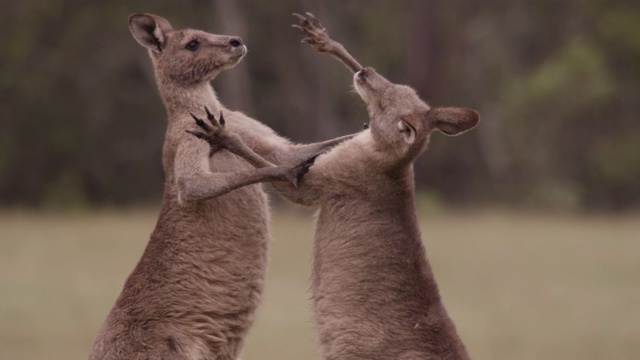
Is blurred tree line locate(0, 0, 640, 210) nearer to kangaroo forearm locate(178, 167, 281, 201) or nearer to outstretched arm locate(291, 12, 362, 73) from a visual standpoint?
outstretched arm locate(291, 12, 362, 73)

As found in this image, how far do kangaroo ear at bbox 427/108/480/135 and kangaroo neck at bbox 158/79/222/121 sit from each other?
1.37 meters

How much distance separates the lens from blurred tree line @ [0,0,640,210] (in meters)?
40.1

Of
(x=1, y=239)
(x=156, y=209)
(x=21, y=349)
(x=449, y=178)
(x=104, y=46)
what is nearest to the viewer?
(x=21, y=349)

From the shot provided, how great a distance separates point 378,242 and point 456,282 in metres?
15.4

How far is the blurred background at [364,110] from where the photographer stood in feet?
99.3

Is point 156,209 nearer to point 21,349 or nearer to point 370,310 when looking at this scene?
point 21,349

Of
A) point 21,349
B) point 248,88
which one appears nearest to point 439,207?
point 248,88

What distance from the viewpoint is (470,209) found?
1389 inches

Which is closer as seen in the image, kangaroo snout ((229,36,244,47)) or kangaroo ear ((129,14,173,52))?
kangaroo snout ((229,36,244,47))

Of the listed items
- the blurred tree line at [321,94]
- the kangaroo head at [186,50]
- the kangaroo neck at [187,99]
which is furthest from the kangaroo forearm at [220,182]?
the blurred tree line at [321,94]

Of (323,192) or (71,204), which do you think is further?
(71,204)

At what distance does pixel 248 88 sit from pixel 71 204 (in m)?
7.46

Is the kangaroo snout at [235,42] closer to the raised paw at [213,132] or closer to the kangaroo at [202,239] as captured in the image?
the kangaroo at [202,239]

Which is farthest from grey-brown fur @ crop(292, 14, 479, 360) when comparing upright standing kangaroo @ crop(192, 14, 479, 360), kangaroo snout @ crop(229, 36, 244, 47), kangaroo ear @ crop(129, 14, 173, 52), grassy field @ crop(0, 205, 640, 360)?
grassy field @ crop(0, 205, 640, 360)
